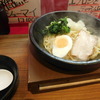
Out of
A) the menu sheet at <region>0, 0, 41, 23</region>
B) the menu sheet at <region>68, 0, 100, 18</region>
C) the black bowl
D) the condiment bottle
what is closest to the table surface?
the black bowl

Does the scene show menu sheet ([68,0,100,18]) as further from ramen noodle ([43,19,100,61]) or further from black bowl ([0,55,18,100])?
black bowl ([0,55,18,100])

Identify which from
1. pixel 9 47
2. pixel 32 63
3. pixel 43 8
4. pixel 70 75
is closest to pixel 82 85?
pixel 70 75

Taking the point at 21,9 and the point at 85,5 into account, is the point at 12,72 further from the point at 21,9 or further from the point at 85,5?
the point at 85,5

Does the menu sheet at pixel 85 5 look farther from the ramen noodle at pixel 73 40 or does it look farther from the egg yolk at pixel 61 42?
the egg yolk at pixel 61 42

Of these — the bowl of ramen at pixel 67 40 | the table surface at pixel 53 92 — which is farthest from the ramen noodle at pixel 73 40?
the table surface at pixel 53 92

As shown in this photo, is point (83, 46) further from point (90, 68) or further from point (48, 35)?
point (48, 35)
